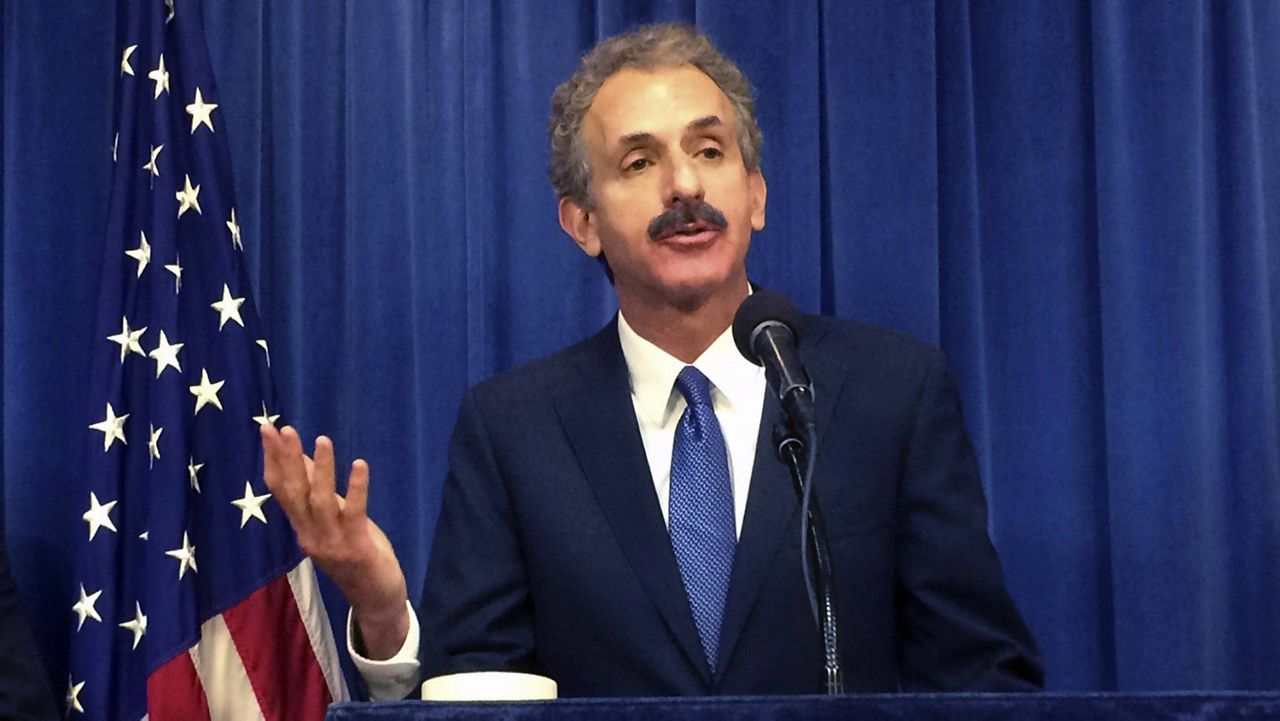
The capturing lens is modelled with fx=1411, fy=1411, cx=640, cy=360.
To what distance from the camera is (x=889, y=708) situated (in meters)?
1.09

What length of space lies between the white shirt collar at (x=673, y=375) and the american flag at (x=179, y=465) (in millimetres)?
798

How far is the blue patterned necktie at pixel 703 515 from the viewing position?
2061 mm

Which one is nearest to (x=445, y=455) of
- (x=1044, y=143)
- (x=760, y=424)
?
(x=760, y=424)

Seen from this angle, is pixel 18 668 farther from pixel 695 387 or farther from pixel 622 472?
pixel 695 387

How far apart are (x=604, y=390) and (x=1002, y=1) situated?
136 cm

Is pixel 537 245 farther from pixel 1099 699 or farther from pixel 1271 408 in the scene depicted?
pixel 1099 699

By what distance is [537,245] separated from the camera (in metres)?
2.95

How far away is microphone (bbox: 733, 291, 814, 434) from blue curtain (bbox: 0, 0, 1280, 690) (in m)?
1.42

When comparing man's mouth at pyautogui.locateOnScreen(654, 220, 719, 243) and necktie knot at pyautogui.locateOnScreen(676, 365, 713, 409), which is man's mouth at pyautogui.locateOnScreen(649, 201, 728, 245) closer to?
man's mouth at pyautogui.locateOnScreen(654, 220, 719, 243)

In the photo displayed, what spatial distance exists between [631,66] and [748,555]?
2.91 feet

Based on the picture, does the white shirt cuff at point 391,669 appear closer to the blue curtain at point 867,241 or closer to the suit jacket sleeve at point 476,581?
the suit jacket sleeve at point 476,581

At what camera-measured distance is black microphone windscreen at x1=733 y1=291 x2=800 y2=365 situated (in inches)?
57.9

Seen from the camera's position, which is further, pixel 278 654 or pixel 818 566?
pixel 278 654

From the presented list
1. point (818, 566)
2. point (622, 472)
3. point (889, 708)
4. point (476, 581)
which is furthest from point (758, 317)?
point (476, 581)
